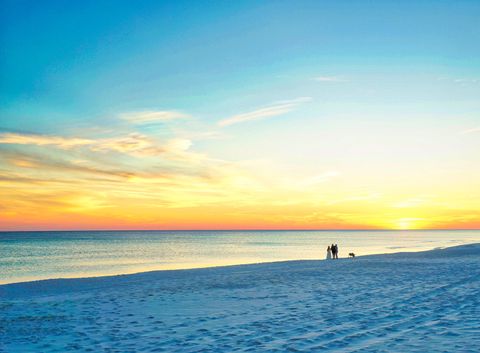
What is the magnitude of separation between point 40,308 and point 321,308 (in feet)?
35.9

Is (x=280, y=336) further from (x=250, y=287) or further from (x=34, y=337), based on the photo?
(x=250, y=287)

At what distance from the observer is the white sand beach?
10438 millimetres

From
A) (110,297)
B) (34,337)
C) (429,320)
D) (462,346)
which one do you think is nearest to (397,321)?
(429,320)

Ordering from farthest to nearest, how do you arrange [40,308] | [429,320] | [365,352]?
1. [40,308]
2. [429,320]
3. [365,352]

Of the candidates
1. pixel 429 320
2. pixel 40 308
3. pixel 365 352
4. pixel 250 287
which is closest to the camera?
pixel 365 352

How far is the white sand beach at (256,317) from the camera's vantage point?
10.4 metres

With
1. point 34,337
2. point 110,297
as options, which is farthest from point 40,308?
point 34,337

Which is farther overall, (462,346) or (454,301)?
(454,301)

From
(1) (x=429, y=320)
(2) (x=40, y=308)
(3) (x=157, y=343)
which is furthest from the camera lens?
(2) (x=40, y=308)

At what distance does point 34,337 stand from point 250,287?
10.6 meters

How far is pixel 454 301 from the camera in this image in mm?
14898

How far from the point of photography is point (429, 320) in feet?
39.8

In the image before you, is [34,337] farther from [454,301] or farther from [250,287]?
[454,301]

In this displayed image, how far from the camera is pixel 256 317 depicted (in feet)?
44.4
